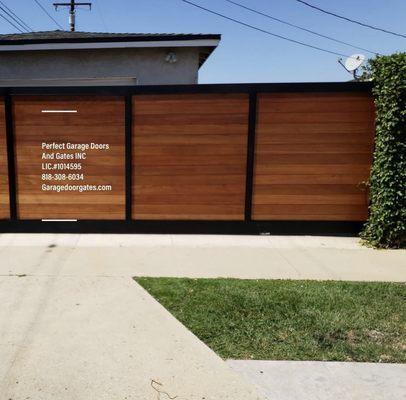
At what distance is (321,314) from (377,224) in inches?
128

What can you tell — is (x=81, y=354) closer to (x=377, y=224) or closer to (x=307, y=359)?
(x=307, y=359)

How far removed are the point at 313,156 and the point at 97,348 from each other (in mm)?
5125

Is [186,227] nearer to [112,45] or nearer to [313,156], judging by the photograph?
[313,156]

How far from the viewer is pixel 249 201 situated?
24.8ft

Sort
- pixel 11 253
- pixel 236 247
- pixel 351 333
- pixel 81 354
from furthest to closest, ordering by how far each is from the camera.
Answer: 1. pixel 236 247
2. pixel 11 253
3. pixel 351 333
4. pixel 81 354

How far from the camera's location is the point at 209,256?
634cm

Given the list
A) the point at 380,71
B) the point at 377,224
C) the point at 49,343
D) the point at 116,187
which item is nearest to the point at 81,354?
the point at 49,343

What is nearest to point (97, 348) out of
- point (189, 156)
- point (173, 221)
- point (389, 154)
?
point (173, 221)

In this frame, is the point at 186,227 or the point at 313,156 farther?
the point at 186,227

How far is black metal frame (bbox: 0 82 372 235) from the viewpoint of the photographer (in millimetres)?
7254

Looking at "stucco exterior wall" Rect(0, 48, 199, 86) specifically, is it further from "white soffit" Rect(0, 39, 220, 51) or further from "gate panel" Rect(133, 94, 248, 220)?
"gate panel" Rect(133, 94, 248, 220)

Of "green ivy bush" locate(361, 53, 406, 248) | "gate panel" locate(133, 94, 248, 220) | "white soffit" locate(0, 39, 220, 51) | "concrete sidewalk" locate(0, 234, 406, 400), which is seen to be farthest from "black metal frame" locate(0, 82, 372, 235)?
"white soffit" locate(0, 39, 220, 51)

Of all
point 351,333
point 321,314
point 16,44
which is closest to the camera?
point 351,333

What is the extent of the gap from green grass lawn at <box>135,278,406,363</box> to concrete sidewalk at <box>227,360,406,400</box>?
0.12m
